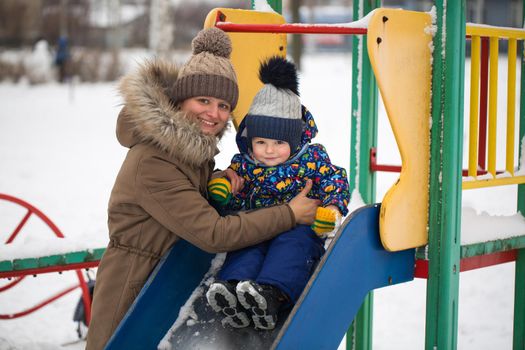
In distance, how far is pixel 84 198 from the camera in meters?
7.55

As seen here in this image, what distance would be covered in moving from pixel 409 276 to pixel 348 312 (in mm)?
335

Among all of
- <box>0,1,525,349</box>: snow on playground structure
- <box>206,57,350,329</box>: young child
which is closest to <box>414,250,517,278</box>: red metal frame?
<box>0,1,525,349</box>: snow on playground structure

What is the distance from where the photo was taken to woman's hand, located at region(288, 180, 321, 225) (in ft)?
8.46

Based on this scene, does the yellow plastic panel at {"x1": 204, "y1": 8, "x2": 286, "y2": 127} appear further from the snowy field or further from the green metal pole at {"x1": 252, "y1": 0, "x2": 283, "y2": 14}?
the snowy field

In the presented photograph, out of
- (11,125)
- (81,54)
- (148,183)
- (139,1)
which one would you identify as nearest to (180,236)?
(148,183)

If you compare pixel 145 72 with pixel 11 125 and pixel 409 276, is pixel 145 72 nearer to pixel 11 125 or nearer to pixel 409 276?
pixel 409 276

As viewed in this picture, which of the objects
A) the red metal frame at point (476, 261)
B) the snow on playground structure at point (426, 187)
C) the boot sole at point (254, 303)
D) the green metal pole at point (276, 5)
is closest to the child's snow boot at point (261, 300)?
the boot sole at point (254, 303)

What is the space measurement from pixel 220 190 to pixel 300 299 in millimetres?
603

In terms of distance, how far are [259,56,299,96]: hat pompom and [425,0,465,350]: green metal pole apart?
0.55m

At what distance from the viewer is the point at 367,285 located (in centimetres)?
255

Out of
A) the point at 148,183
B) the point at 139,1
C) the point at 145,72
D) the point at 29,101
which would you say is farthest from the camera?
the point at 139,1

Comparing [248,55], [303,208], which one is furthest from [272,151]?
[248,55]

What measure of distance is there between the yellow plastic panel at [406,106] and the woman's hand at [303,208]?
10.5 inches

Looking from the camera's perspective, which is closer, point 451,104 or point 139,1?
point 451,104
